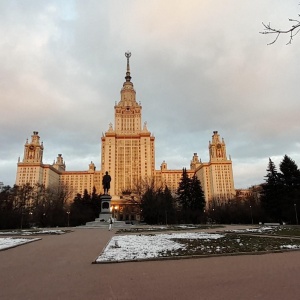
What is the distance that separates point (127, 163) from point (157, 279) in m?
138

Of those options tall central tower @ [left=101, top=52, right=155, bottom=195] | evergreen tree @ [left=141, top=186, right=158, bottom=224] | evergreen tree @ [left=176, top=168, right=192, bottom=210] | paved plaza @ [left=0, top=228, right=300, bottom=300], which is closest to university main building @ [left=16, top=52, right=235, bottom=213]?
tall central tower @ [left=101, top=52, right=155, bottom=195]

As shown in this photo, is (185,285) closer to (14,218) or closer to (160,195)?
(14,218)

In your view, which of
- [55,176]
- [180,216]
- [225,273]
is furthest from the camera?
[55,176]

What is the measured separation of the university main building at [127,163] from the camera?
143 meters

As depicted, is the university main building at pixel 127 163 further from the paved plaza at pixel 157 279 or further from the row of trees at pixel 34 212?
the paved plaza at pixel 157 279

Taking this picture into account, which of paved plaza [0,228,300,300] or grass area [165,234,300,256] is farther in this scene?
grass area [165,234,300,256]

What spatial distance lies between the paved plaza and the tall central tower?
126155mm

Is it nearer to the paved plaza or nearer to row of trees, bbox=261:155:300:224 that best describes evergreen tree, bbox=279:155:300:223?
row of trees, bbox=261:155:300:224

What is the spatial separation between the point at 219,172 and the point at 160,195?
95349 mm

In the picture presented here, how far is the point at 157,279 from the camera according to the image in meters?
7.90

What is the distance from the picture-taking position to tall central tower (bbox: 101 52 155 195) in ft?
466

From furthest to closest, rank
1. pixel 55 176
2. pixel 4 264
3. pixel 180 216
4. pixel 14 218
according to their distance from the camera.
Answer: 1. pixel 55 176
2. pixel 180 216
3. pixel 14 218
4. pixel 4 264

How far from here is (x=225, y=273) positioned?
843 cm

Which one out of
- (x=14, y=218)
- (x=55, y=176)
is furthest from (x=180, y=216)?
(x=55, y=176)
